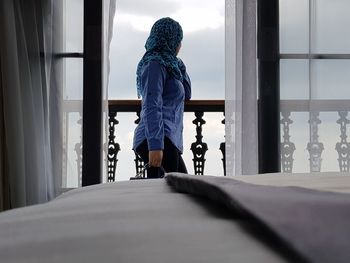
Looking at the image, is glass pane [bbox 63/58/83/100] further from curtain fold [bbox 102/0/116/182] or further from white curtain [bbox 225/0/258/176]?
white curtain [bbox 225/0/258/176]

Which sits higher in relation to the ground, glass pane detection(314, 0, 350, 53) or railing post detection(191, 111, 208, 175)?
glass pane detection(314, 0, 350, 53)

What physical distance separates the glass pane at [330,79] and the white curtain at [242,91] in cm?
31

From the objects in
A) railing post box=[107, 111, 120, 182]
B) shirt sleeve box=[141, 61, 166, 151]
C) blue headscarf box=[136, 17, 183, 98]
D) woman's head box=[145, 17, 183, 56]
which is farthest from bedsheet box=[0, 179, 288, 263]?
railing post box=[107, 111, 120, 182]

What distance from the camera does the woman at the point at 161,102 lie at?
8.83ft

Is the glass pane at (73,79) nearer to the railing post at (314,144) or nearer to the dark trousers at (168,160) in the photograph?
the dark trousers at (168,160)

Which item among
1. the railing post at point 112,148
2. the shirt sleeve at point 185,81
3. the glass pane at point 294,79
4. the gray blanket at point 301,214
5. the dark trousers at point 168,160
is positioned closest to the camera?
the gray blanket at point 301,214

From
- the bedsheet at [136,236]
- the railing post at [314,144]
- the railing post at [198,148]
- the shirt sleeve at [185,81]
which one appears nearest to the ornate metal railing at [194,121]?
the railing post at [198,148]

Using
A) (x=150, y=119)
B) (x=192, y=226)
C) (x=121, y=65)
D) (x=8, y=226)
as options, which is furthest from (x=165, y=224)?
(x=121, y=65)

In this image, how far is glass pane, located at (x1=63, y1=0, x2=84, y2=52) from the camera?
297 cm

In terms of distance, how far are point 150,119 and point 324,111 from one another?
0.89m

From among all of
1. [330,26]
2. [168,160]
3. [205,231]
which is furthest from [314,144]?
[205,231]

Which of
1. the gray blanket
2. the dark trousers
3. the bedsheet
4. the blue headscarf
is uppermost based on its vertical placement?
the blue headscarf

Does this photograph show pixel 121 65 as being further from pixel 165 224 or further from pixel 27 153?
pixel 165 224

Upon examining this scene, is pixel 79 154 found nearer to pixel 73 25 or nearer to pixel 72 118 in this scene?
pixel 72 118
